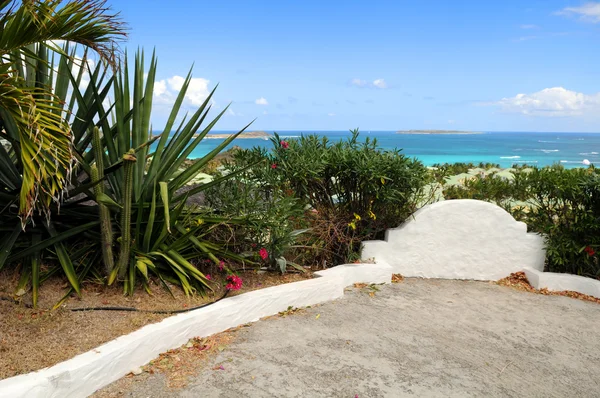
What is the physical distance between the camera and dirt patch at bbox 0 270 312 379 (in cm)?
396

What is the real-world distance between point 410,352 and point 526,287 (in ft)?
10.0

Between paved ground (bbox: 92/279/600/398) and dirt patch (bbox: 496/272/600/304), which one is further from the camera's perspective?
dirt patch (bbox: 496/272/600/304)

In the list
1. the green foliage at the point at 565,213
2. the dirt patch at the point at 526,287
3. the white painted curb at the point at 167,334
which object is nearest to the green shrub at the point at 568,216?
the green foliage at the point at 565,213

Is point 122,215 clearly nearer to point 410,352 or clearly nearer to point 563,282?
point 410,352

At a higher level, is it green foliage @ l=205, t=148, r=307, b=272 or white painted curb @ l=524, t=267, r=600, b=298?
green foliage @ l=205, t=148, r=307, b=272

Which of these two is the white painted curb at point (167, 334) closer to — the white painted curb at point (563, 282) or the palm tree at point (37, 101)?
the palm tree at point (37, 101)

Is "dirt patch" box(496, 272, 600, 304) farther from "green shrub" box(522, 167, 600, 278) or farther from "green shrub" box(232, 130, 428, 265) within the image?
"green shrub" box(232, 130, 428, 265)

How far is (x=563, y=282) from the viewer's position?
7.03m

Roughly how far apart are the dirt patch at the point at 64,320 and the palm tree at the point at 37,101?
35.4 inches

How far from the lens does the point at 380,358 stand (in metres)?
4.64

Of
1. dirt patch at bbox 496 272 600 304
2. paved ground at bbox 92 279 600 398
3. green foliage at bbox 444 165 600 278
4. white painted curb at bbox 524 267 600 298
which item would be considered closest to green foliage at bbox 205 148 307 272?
paved ground at bbox 92 279 600 398

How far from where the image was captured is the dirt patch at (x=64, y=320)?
156 inches

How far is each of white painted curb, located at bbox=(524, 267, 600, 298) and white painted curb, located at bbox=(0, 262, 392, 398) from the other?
81.9 inches

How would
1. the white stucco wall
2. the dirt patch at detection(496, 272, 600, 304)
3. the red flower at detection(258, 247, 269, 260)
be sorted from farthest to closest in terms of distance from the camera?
the white stucco wall → the dirt patch at detection(496, 272, 600, 304) → the red flower at detection(258, 247, 269, 260)
